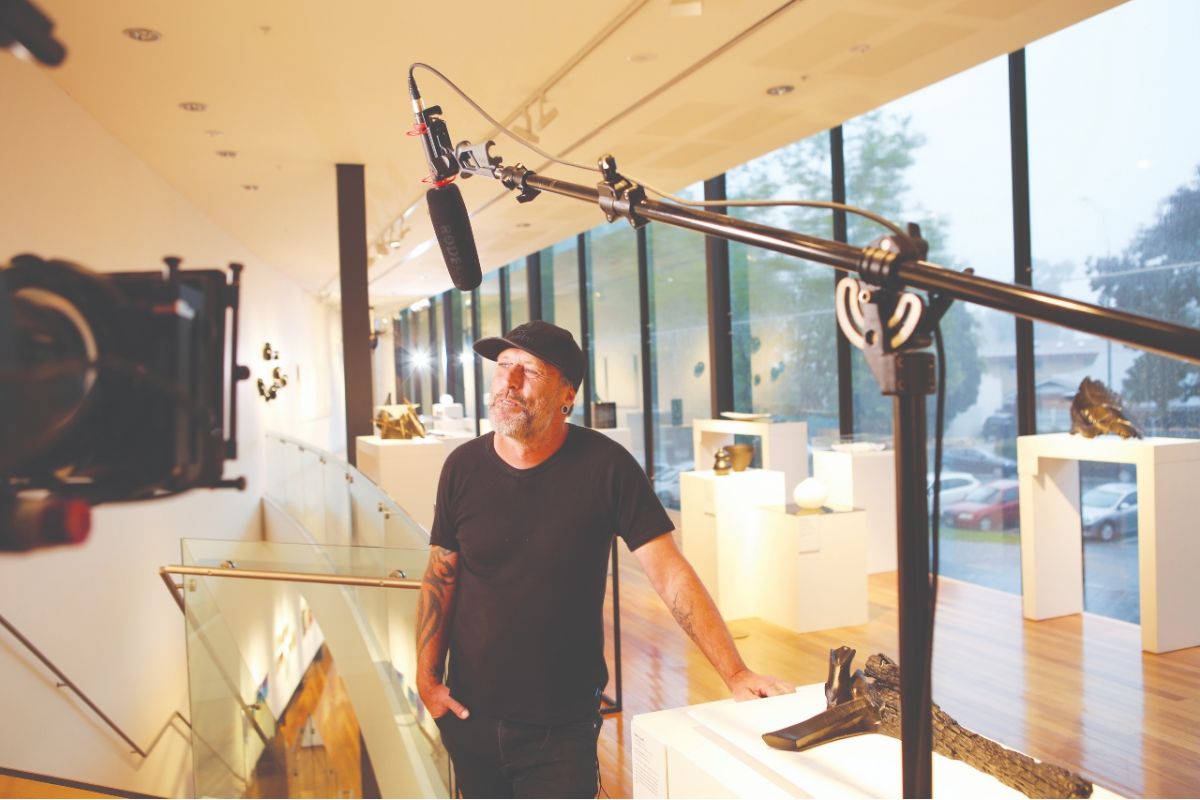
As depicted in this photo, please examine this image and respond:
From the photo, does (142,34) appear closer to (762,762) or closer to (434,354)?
(762,762)

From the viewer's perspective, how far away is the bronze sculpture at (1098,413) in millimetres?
4918

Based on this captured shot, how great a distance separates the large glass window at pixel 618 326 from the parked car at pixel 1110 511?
208 inches

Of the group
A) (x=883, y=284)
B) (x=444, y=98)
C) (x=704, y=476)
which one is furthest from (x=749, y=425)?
(x=883, y=284)

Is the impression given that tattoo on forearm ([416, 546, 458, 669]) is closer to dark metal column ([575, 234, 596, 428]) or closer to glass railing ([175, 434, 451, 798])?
glass railing ([175, 434, 451, 798])

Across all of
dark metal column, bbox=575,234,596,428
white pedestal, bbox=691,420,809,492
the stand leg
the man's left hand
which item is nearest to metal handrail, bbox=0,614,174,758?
the man's left hand

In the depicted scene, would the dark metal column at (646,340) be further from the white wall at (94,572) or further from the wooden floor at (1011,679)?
the white wall at (94,572)

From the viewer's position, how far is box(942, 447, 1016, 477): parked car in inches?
241

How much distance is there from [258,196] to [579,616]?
23.9 feet

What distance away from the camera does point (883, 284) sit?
2.64 feet

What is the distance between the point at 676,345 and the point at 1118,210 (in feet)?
16.7

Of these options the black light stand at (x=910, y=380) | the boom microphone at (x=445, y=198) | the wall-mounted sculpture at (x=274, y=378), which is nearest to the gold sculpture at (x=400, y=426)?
the wall-mounted sculpture at (x=274, y=378)

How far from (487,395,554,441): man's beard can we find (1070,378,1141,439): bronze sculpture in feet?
13.8

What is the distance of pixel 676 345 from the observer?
32.3 feet

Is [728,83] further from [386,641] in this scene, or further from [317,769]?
[317,769]
